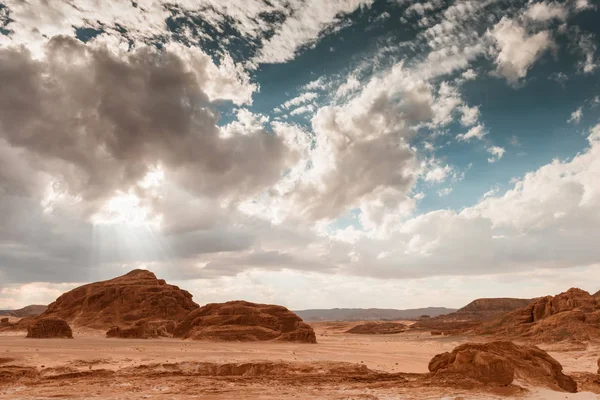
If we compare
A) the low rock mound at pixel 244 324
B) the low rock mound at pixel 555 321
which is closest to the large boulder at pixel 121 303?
the low rock mound at pixel 244 324

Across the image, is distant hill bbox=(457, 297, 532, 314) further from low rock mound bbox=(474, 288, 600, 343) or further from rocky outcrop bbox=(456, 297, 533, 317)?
low rock mound bbox=(474, 288, 600, 343)

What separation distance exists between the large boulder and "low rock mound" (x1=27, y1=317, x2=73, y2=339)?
14.1 m

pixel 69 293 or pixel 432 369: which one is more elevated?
pixel 69 293

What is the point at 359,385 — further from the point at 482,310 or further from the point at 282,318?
the point at 482,310

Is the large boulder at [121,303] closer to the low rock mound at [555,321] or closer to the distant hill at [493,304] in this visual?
the low rock mound at [555,321]

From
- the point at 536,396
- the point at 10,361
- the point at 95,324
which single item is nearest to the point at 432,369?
the point at 536,396

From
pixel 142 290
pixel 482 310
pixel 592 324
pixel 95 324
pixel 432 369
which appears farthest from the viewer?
pixel 482 310

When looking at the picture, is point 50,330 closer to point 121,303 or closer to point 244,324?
point 121,303

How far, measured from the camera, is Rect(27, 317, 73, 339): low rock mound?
5616 centimetres

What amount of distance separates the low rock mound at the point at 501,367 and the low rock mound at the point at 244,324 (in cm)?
3717

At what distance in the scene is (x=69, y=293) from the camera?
293 ft

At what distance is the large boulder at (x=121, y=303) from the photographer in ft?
246

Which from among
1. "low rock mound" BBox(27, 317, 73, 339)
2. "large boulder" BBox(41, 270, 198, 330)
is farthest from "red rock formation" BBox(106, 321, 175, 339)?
"large boulder" BBox(41, 270, 198, 330)

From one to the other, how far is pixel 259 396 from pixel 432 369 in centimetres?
915
